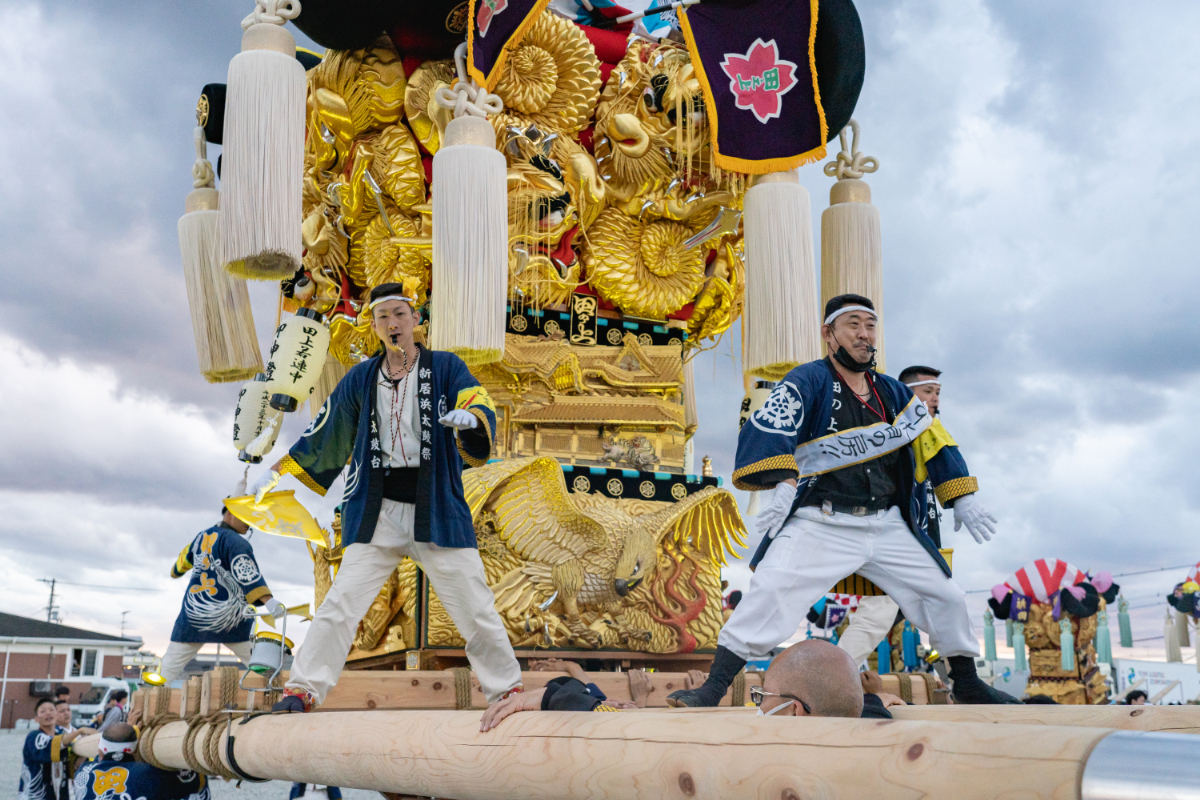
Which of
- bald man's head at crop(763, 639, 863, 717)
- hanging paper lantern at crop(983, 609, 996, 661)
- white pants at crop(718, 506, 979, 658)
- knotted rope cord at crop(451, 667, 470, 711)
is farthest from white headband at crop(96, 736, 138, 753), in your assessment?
hanging paper lantern at crop(983, 609, 996, 661)

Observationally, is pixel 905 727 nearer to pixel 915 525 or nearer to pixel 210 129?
pixel 915 525

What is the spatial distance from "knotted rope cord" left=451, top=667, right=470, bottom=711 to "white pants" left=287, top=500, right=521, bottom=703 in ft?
1.38

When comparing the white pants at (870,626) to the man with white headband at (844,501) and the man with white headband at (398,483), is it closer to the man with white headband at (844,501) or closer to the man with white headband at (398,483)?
the man with white headband at (844,501)

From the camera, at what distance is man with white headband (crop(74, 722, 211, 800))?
4.14 meters

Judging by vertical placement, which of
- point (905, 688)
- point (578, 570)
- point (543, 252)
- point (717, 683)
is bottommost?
point (905, 688)

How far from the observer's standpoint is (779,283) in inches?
186

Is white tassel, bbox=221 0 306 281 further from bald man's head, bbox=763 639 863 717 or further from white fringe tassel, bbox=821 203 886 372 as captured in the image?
bald man's head, bbox=763 639 863 717

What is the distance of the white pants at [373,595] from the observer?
3322 mm

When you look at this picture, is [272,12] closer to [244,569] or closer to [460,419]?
[460,419]

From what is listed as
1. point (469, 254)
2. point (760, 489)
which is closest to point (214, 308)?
point (469, 254)

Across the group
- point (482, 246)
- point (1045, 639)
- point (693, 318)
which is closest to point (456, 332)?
point (482, 246)

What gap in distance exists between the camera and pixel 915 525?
3191 mm

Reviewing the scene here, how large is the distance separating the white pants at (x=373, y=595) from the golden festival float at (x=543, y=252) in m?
1.13

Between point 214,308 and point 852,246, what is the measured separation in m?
3.26
